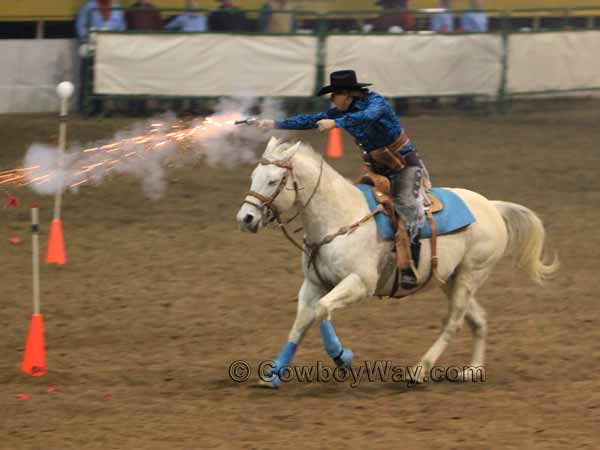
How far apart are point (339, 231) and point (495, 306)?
2905mm

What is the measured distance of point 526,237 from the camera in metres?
8.79

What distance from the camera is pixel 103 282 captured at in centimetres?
1080

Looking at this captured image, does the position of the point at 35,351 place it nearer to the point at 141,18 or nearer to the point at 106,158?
the point at 106,158

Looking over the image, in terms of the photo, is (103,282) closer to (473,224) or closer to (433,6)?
(473,224)

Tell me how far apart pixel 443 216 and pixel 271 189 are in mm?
1404

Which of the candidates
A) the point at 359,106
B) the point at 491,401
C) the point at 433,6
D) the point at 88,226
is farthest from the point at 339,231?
the point at 433,6

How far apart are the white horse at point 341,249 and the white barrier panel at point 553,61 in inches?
481

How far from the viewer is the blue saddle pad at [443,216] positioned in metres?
8.00

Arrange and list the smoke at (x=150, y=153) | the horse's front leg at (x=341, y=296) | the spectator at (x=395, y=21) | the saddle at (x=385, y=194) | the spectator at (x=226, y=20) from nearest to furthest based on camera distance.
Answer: the horse's front leg at (x=341, y=296) < the saddle at (x=385, y=194) < the smoke at (x=150, y=153) < the spectator at (x=226, y=20) < the spectator at (x=395, y=21)

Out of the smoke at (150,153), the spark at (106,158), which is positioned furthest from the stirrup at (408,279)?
the spark at (106,158)

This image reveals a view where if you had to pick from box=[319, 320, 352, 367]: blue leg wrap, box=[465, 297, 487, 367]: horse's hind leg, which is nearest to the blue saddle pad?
box=[465, 297, 487, 367]: horse's hind leg

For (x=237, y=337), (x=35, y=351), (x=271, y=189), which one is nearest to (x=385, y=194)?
(x=271, y=189)

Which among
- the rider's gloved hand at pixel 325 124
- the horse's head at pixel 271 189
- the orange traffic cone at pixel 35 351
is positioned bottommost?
the orange traffic cone at pixel 35 351

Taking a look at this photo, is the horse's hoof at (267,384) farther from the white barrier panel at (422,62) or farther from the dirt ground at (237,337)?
the white barrier panel at (422,62)
